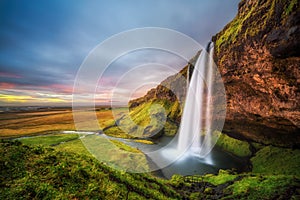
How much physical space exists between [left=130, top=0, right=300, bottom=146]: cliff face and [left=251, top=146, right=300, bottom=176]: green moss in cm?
166

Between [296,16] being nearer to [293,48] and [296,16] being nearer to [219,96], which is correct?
[293,48]

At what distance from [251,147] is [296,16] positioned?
890 inches

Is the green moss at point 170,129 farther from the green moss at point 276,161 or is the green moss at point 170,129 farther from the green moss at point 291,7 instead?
the green moss at point 291,7

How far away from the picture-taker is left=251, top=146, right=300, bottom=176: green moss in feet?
56.9

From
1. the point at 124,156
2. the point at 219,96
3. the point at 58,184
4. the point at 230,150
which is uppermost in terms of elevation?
the point at 219,96

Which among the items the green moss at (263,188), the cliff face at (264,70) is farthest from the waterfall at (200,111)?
the green moss at (263,188)

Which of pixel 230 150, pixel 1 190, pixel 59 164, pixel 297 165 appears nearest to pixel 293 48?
pixel 297 165

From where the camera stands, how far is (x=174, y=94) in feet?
218

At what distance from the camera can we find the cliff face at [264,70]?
40.5ft

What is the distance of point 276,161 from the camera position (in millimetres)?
19703

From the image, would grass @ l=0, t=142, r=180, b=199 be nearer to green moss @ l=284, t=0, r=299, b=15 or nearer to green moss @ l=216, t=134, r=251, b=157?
green moss @ l=284, t=0, r=299, b=15

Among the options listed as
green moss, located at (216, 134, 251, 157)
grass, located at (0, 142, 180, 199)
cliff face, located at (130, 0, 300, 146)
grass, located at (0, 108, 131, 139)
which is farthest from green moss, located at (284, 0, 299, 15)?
grass, located at (0, 108, 131, 139)

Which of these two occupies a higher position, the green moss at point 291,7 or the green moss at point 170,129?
the green moss at point 291,7

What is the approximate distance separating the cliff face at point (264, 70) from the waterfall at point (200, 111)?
375 centimetres
